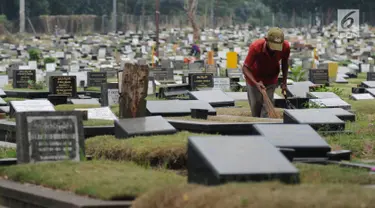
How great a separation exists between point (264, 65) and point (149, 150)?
5622mm

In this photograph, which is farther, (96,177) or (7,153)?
(7,153)

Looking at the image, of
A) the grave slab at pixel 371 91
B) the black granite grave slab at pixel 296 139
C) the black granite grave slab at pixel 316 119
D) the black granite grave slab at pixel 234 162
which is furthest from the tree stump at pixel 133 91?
the grave slab at pixel 371 91

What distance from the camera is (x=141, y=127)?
14680mm

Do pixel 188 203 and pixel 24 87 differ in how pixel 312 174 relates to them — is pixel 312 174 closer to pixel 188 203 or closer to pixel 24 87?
pixel 188 203

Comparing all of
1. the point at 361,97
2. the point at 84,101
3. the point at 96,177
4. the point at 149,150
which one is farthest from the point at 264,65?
the point at 361,97

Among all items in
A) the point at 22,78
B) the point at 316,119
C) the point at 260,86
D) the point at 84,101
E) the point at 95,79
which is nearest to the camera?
the point at 316,119

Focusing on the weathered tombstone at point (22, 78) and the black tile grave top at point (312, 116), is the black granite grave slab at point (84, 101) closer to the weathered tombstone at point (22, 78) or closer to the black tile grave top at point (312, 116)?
the black tile grave top at point (312, 116)

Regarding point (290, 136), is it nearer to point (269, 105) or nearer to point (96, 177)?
point (96, 177)

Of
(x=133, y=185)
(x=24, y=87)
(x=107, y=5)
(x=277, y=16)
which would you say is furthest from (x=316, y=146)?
(x=277, y=16)

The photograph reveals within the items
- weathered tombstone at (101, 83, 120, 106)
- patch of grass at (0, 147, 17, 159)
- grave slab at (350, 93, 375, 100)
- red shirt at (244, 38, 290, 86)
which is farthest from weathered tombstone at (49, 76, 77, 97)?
patch of grass at (0, 147, 17, 159)

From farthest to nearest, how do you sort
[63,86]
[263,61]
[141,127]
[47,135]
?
[63,86]
[263,61]
[141,127]
[47,135]

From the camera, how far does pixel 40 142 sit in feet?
42.0

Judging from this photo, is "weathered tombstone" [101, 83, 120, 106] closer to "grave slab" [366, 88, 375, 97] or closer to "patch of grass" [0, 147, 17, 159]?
"grave slab" [366, 88, 375, 97]

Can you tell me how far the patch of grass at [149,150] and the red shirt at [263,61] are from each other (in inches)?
163
